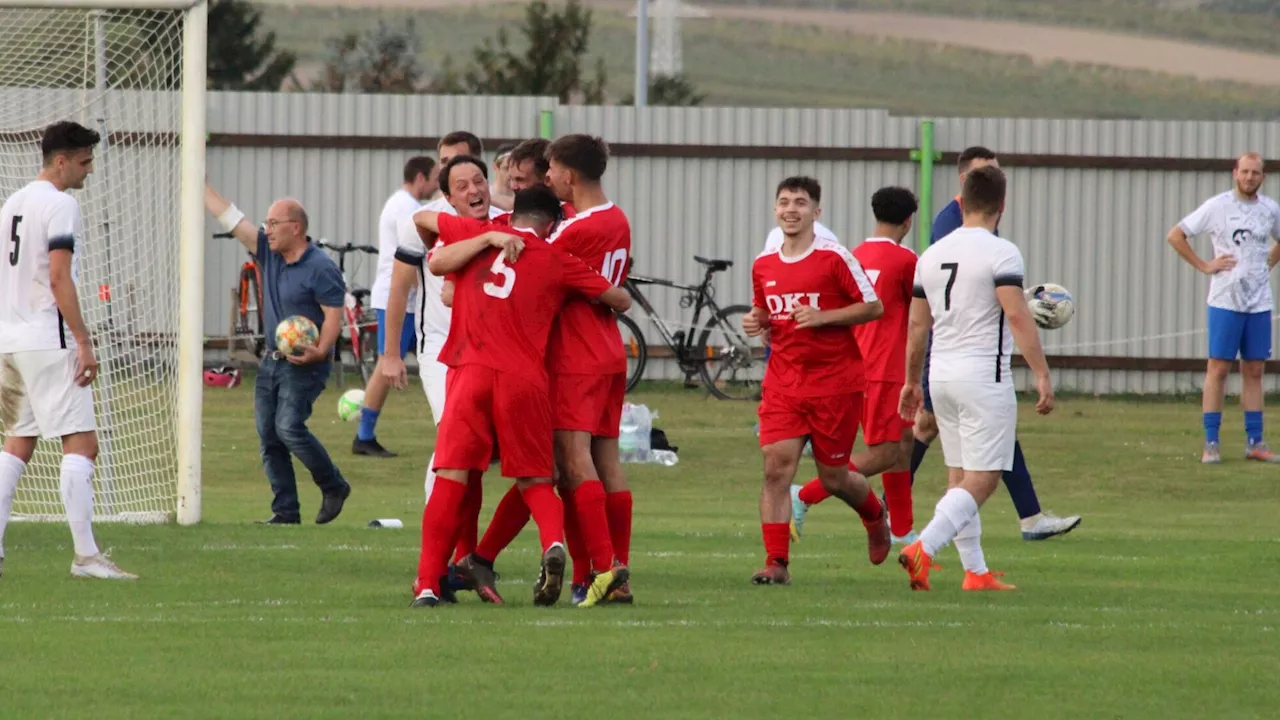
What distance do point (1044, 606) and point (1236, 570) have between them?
1.79 m

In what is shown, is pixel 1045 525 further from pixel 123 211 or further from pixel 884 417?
pixel 123 211

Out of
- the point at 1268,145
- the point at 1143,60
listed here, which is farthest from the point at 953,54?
the point at 1268,145

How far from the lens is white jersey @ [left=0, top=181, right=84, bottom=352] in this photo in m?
9.62

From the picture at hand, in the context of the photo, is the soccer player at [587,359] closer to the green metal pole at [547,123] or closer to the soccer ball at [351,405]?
the soccer ball at [351,405]

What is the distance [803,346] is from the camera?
33.1 feet

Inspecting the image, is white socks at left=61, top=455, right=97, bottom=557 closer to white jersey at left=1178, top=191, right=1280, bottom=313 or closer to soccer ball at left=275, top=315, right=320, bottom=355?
soccer ball at left=275, top=315, right=320, bottom=355

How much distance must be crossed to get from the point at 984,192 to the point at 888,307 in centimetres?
186

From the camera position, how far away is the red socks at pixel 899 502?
1166cm

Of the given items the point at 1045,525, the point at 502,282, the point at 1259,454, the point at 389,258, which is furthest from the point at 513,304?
the point at 1259,454

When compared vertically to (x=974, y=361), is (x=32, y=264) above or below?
above

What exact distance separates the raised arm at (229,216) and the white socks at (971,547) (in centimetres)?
431

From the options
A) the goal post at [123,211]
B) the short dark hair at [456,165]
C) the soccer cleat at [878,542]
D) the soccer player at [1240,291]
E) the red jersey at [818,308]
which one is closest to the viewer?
the short dark hair at [456,165]

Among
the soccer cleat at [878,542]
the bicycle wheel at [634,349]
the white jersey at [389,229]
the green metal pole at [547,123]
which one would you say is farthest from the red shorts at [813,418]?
the green metal pole at [547,123]

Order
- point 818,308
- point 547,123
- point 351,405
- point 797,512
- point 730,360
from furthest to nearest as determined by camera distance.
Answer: point 547,123, point 730,360, point 351,405, point 797,512, point 818,308
